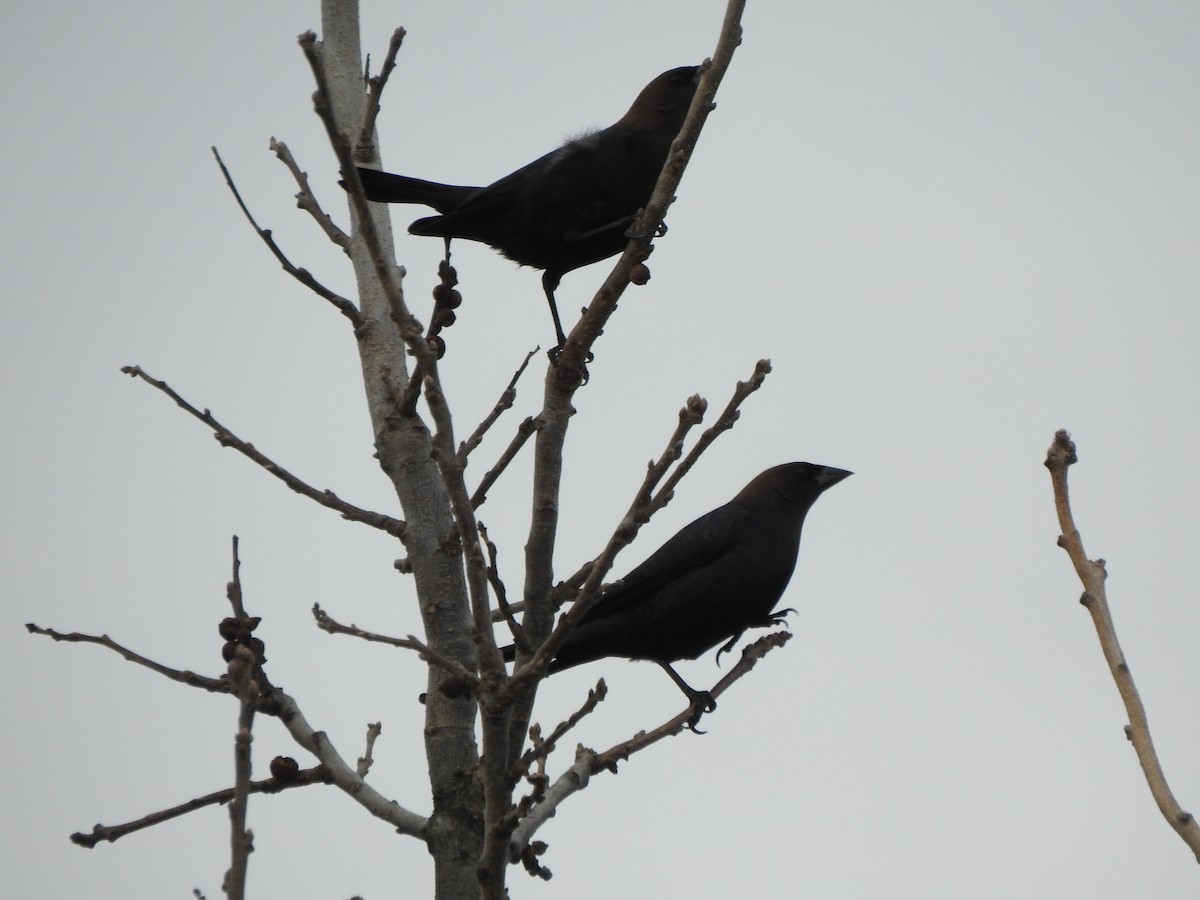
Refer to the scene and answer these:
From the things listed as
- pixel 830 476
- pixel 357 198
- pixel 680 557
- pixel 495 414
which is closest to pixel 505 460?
pixel 495 414

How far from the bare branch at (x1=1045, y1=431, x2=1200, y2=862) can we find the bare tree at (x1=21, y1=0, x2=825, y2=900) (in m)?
0.88

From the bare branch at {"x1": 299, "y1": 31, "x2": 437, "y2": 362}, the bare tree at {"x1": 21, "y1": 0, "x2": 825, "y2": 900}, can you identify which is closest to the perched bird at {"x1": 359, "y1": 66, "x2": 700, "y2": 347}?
the bare tree at {"x1": 21, "y1": 0, "x2": 825, "y2": 900}

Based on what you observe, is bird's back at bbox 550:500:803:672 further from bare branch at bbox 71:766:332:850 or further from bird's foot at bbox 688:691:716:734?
bare branch at bbox 71:766:332:850

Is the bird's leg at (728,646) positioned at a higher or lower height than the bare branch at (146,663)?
higher

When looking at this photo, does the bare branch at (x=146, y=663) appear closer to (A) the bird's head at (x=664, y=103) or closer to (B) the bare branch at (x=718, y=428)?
(B) the bare branch at (x=718, y=428)

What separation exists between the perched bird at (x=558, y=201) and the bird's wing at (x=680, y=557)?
133 cm

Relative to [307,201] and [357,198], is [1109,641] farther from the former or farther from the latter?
[307,201]

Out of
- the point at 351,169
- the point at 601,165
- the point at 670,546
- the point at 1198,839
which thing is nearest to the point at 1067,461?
the point at 1198,839

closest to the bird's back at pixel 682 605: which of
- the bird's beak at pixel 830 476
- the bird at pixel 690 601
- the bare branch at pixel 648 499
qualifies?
the bird at pixel 690 601

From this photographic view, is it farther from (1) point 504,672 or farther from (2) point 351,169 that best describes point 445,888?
(2) point 351,169

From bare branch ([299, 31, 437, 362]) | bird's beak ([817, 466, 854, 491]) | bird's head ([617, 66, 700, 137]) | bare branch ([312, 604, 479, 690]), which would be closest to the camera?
bare branch ([299, 31, 437, 362])

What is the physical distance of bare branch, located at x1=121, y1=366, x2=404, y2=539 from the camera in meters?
3.85

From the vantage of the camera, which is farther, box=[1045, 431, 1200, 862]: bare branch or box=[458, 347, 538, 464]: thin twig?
box=[458, 347, 538, 464]: thin twig

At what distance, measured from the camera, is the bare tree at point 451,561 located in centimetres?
267
